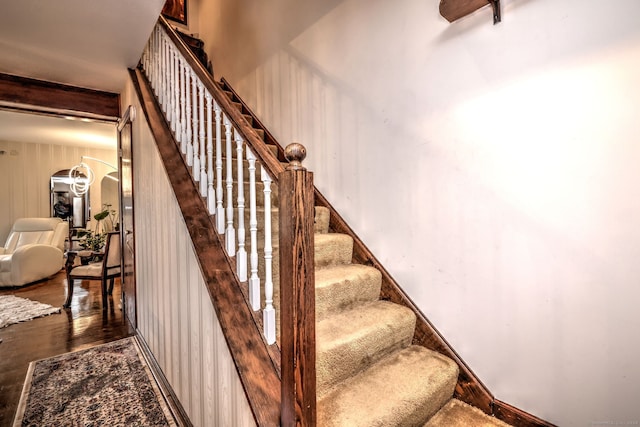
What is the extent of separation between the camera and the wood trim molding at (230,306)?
1.04 metres

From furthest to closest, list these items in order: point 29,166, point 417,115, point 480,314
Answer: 1. point 29,166
2. point 417,115
3. point 480,314

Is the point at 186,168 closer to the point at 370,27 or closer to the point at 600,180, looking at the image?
the point at 370,27

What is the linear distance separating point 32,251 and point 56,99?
295 centimetres

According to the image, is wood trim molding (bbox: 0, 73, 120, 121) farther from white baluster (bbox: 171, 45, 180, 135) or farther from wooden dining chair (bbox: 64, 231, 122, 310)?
white baluster (bbox: 171, 45, 180, 135)

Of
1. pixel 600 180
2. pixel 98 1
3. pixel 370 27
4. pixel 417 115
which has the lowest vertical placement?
pixel 600 180

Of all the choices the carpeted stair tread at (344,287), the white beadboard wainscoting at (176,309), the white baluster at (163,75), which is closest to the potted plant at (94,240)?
the white beadboard wainscoting at (176,309)

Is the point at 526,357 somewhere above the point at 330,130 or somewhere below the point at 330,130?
below

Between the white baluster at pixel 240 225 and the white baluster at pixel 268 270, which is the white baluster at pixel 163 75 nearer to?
the white baluster at pixel 240 225

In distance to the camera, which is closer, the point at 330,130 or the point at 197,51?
the point at 330,130

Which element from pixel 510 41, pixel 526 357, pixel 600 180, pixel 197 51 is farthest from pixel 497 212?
pixel 197 51

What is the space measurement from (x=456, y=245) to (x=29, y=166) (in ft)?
26.8

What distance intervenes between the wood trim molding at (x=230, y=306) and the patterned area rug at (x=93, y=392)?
944 mm

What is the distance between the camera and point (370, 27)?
1.98 meters

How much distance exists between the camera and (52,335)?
109 inches
